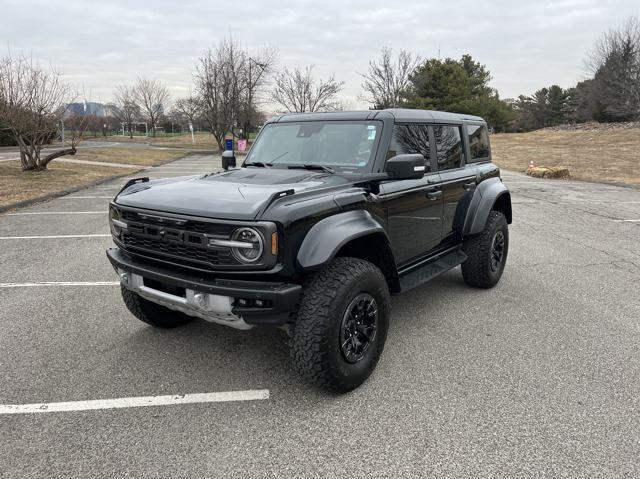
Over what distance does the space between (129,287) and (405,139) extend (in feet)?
7.96

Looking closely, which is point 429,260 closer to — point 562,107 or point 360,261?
point 360,261

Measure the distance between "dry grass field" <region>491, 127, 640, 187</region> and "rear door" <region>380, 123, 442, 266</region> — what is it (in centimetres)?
1458

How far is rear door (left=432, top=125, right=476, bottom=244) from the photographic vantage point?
14.2 feet

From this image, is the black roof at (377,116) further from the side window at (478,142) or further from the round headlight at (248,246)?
the round headlight at (248,246)

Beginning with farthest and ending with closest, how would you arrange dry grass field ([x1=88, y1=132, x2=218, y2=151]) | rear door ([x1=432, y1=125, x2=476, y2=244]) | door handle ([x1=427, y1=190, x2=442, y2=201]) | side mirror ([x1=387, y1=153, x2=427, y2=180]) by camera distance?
dry grass field ([x1=88, y1=132, x2=218, y2=151])
rear door ([x1=432, y1=125, x2=476, y2=244])
door handle ([x1=427, y1=190, x2=442, y2=201])
side mirror ([x1=387, y1=153, x2=427, y2=180])

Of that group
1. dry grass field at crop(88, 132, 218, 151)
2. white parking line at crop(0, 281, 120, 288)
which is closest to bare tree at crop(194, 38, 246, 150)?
dry grass field at crop(88, 132, 218, 151)

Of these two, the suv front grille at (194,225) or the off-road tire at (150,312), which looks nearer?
the suv front grille at (194,225)

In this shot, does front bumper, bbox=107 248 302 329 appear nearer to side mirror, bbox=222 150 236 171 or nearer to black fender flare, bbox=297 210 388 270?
black fender flare, bbox=297 210 388 270

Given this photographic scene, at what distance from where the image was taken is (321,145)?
391 centimetres

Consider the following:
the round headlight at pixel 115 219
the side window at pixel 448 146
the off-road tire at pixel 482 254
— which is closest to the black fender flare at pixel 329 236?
the round headlight at pixel 115 219

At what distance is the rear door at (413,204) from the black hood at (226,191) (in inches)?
18.6

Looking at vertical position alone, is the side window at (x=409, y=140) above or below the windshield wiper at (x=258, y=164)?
above

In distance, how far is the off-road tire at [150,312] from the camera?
3.73 meters

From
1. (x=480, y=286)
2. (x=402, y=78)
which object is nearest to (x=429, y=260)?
(x=480, y=286)
